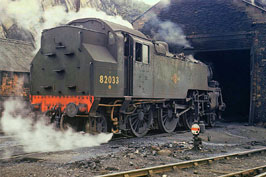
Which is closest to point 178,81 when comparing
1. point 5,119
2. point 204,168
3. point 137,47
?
point 137,47

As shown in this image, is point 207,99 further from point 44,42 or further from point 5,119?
point 5,119

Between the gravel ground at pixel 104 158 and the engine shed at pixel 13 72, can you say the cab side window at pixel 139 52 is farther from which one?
the engine shed at pixel 13 72

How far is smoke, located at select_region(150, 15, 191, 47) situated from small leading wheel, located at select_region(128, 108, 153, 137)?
787 centimetres

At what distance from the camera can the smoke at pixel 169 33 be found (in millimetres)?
18203

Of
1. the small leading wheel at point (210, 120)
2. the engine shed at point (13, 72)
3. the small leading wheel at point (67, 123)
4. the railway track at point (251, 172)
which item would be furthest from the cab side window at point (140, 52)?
the engine shed at point (13, 72)

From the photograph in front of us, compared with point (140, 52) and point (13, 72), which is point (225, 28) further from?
point (13, 72)

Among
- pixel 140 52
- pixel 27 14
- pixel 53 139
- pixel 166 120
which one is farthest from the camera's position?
pixel 27 14

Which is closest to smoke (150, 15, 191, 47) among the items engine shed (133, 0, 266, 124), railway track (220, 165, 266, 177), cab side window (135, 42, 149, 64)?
engine shed (133, 0, 266, 124)

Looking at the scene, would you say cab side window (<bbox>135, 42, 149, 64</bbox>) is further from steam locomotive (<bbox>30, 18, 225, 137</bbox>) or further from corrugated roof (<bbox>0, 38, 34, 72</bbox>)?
corrugated roof (<bbox>0, 38, 34, 72</bbox>)

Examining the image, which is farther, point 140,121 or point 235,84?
point 235,84

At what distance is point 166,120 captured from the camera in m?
12.3

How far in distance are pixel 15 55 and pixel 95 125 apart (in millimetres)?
12217

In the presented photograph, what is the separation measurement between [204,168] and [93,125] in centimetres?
368

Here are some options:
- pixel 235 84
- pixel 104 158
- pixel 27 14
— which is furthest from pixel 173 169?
pixel 27 14
